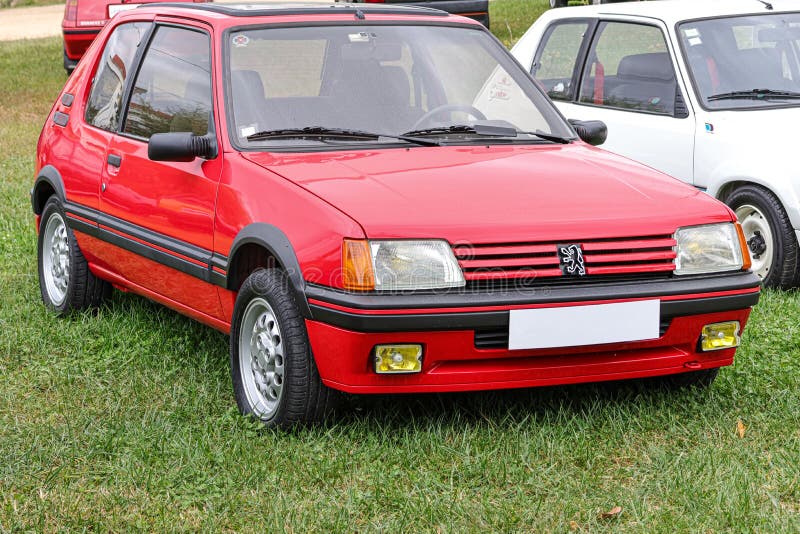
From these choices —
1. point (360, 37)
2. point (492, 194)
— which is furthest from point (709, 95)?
point (492, 194)

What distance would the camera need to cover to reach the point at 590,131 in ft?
19.5

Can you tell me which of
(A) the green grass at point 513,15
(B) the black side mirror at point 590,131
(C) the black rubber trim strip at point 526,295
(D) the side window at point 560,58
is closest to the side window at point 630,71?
(D) the side window at point 560,58

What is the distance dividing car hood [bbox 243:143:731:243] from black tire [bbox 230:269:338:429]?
1.43ft

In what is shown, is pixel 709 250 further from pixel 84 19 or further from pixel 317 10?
pixel 84 19

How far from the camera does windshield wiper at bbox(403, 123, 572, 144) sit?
543cm

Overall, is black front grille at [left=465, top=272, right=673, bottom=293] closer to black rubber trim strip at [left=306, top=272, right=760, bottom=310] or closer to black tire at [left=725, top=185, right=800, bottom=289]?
black rubber trim strip at [left=306, top=272, right=760, bottom=310]

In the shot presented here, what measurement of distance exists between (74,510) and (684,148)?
4737 millimetres

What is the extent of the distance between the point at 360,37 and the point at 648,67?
287 centimetres

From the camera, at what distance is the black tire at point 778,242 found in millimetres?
6922

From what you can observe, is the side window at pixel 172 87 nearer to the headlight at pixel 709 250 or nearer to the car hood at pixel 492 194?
the car hood at pixel 492 194

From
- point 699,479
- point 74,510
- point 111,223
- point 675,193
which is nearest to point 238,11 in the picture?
point 111,223

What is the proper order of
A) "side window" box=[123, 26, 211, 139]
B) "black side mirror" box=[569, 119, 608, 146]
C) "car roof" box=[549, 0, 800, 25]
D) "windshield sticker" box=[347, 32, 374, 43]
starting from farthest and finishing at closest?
1. "car roof" box=[549, 0, 800, 25]
2. "black side mirror" box=[569, 119, 608, 146]
3. "windshield sticker" box=[347, 32, 374, 43]
4. "side window" box=[123, 26, 211, 139]

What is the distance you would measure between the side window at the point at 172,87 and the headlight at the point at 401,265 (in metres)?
1.43

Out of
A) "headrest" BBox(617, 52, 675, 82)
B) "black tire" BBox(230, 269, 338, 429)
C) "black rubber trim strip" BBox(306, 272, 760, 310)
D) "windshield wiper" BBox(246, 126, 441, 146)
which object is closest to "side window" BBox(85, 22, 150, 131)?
"windshield wiper" BBox(246, 126, 441, 146)
